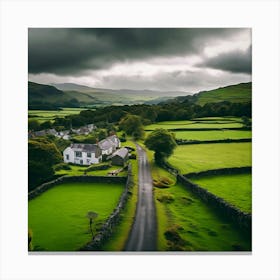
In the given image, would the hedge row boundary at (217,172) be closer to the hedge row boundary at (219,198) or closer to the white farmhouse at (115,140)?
the hedge row boundary at (219,198)

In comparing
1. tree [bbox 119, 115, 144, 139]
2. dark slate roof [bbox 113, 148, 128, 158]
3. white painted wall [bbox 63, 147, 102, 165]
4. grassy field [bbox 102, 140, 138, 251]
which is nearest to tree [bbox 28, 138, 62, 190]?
white painted wall [bbox 63, 147, 102, 165]

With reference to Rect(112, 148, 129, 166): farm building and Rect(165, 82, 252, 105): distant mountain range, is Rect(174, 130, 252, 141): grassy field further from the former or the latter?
Rect(112, 148, 129, 166): farm building

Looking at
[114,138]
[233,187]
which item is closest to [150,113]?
[114,138]

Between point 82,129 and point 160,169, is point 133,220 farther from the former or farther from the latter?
point 82,129

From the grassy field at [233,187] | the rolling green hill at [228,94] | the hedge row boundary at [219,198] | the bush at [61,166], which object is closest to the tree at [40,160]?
the bush at [61,166]

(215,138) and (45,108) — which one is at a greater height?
(45,108)
